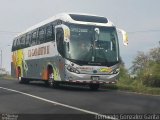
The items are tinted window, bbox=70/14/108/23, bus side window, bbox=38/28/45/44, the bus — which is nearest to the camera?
the bus

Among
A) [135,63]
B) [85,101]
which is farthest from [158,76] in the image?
[135,63]

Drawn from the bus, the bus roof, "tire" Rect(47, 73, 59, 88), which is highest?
the bus roof

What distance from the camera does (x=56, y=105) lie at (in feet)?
48.9

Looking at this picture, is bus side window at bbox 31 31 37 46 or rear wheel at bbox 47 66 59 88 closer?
rear wheel at bbox 47 66 59 88

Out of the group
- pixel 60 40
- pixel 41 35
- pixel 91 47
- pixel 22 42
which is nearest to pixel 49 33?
pixel 41 35

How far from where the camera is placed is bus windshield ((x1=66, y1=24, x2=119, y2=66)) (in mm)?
21891

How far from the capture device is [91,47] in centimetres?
2202

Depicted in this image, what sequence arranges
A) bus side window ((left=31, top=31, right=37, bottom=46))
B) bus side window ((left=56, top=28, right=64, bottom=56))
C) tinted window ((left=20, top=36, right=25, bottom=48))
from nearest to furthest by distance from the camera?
bus side window ((left=56, top=28, right=64, bottom=56)), bus side window ((left=31, top=31, right=37, bottom=46)), tinted window ((left=20, top=36, right=25, bottom=48))

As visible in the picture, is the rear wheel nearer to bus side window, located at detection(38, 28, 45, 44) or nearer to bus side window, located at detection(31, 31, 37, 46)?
bus side window, located at detection(38, 28, 45, 44)

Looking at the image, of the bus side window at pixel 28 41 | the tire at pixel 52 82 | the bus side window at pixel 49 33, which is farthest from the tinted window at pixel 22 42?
the tire at pixel 52 82

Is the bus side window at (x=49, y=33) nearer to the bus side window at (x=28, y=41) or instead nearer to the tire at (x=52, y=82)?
the tire at (x=52, y=82)

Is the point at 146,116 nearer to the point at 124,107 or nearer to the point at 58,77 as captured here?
the point at 124,107

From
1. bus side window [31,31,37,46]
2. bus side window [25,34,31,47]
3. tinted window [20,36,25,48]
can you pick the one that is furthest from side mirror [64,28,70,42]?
tinted window [20,36,25,48]

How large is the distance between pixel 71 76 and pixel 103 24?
2975 mm
